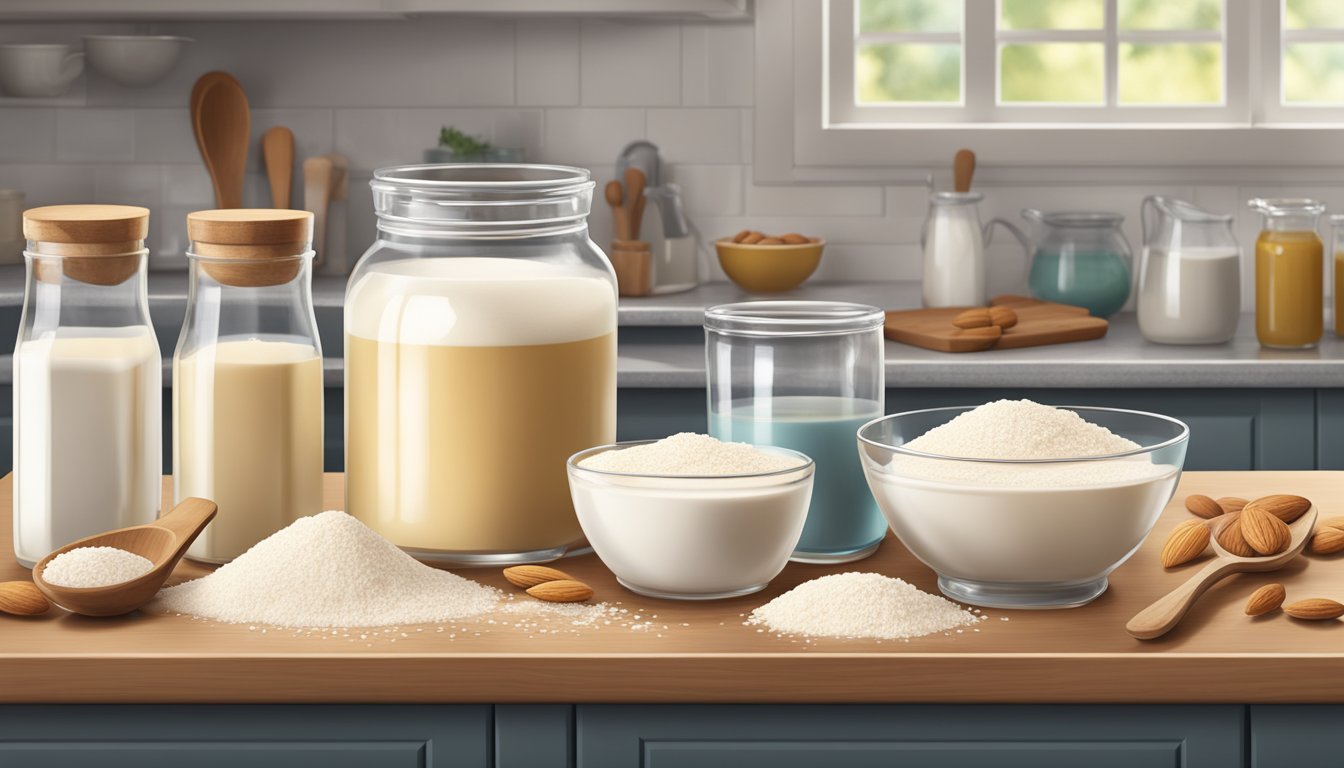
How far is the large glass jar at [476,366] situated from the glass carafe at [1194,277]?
1789 mm

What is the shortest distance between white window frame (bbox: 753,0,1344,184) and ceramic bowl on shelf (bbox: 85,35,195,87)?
4.33ft

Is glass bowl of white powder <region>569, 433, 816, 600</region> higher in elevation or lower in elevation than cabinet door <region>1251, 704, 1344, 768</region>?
higher

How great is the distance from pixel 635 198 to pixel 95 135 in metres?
1.29

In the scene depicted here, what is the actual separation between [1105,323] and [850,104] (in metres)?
0.92

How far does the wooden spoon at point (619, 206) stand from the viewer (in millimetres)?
3254

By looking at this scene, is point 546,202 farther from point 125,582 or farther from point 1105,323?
point 1105,323

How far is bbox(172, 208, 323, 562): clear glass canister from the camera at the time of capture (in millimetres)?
1169

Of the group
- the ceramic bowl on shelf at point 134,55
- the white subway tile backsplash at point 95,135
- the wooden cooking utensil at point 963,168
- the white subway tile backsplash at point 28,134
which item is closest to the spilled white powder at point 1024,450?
the wooden cooking utensil at point 963,168

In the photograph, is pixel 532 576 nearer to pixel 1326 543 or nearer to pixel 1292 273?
pixel 1326 543

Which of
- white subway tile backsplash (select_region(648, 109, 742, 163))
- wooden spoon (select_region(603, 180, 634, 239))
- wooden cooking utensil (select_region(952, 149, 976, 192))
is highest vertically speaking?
white subway tile backsplash (select_region(648, 109, 742, 163))

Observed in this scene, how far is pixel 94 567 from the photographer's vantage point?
42.3 inches

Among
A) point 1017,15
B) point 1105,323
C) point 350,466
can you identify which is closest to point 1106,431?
point 350,466

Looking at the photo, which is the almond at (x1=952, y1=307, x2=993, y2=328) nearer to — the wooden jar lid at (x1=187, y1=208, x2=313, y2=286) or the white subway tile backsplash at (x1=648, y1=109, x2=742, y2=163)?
the white subway tile backsplash at (x1=648, y1=109, x2=742, y2=163)

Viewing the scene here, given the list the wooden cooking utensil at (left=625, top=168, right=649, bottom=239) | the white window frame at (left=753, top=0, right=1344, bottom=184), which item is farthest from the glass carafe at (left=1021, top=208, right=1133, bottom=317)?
the wooden cooking utensil at (left=625, top=168, right=649, bottom=239)
